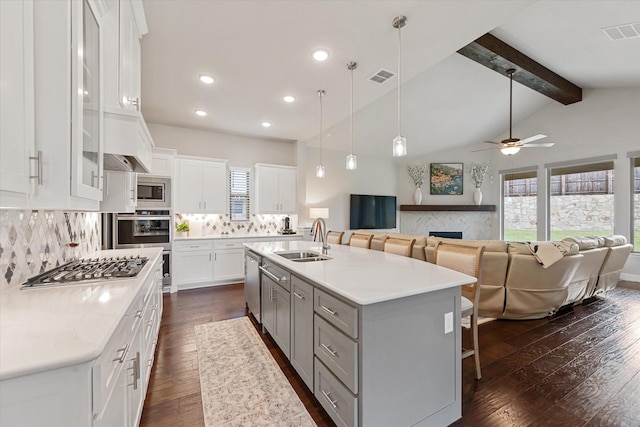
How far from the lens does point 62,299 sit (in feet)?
4.26

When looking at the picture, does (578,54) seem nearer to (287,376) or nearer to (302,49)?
(302,49)

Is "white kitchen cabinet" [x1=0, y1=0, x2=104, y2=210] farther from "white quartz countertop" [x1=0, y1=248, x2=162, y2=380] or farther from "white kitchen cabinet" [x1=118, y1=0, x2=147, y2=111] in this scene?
"white kitchen cabinet" [x1=118, y1=0, x2=147, y2=111]

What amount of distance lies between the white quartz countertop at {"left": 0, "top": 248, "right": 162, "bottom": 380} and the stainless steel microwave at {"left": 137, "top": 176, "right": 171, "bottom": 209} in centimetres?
300

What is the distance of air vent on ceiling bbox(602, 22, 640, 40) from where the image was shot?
132 inches

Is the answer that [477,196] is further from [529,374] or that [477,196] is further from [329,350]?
[329,350]

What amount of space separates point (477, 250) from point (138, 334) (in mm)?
2434

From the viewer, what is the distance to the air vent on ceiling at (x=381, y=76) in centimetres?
315

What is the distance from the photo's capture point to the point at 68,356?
0.80 metres

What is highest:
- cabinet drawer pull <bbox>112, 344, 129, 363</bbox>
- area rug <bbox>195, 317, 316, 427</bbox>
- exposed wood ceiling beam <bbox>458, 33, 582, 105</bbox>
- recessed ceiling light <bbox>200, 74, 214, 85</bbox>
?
exposed wood ceiling beam <bbox>458, 33, 582, 105</bbox>

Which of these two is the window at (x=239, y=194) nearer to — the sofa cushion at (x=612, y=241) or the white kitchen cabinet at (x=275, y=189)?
the white kitchen cabinet at (x=275, y=189)

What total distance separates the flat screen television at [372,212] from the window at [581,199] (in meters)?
3.78

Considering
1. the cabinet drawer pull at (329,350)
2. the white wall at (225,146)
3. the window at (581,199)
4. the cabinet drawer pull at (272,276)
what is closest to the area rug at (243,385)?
the cabinet drawer pull at (329,350)

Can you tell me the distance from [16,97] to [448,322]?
90.3 inches

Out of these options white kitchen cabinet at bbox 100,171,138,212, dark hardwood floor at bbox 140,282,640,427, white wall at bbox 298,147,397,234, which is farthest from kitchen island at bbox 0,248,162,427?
white wall at bbox 298,147,397,234
